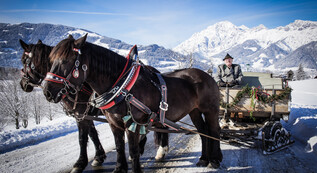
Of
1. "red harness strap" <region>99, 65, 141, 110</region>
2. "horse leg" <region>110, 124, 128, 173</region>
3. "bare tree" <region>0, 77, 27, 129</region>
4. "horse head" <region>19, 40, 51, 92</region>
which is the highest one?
"horse head" <region>19, 40, 51, 92</region>

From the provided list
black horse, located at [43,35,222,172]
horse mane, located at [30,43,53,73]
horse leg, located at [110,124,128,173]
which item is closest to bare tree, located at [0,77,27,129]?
horse mane, located at [30,43,53,73]

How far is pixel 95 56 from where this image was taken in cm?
227

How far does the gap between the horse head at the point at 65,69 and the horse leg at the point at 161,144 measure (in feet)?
7.81

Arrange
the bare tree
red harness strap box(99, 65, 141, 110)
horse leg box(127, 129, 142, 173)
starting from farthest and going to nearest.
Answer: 1. the bare tree
2. horse leg box(127, 129, 142, 173)
3. red harness strap box(99, 65, 141, 110)

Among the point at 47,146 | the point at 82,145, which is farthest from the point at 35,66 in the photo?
the point at 47,146

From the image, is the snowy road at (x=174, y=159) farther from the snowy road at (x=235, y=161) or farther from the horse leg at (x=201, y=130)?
the horse leg at (x=201, y=130)

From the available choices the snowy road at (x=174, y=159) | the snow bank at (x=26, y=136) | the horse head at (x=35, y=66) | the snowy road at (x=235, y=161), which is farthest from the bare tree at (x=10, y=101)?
the snowy road at (x=235, y=161)

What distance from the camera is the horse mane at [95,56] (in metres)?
2.07

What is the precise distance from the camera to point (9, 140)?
4602mm

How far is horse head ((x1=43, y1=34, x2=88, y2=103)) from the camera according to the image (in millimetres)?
1983

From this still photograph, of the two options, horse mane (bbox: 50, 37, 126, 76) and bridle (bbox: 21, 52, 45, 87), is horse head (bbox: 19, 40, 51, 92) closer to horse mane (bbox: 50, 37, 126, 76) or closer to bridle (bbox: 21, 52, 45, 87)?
bridle (bbox: 21, 52, 45, 87)

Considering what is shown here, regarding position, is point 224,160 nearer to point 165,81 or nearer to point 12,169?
point 165,81

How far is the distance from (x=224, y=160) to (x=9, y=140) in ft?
18.3

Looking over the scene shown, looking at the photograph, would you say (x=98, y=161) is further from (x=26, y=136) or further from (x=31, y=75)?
(x=26, y=136)
